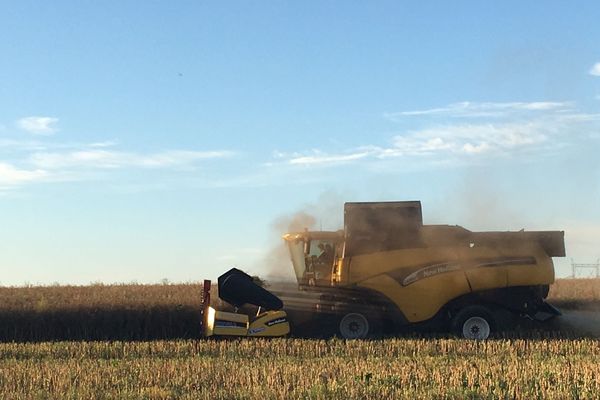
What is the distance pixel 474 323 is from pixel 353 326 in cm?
225

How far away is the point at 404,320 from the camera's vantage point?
1472 cm

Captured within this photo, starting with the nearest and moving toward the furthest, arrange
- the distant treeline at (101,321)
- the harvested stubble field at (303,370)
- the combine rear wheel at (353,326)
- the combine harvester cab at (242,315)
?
the harvested stubble field at (303,370)
the combine harvester cab at (242,315)
the combine rear wheel at (353,326)
the distant treeline at (101,321)

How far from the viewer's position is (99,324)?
17016 millimetres

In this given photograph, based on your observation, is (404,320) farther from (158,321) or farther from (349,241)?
(158,321)

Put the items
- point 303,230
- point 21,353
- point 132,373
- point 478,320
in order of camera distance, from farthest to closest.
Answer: point 303,230 < point 478,320 < point 21,353 < point 132,373

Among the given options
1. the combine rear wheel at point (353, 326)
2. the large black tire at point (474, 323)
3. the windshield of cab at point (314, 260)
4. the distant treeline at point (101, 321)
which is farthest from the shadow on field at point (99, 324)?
the large black tire at point (474, 323)

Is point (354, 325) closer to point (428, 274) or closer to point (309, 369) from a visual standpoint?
point (428, 274)

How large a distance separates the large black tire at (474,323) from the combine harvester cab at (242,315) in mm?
3179

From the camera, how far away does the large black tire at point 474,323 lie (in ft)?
47.6

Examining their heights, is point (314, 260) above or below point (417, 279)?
above

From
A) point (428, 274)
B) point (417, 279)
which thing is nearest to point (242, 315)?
point (417, 279)

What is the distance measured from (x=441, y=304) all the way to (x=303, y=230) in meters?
3.12

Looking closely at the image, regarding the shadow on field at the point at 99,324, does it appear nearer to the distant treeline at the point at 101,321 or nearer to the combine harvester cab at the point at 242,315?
the distant treeline at the point at 101,321

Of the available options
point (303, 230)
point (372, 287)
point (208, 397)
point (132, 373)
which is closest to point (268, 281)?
point (303, 230)
